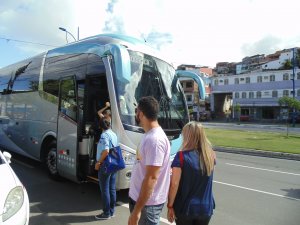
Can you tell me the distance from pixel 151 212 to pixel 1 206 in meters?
1.81

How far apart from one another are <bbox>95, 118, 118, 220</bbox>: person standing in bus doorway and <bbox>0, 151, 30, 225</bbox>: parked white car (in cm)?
155

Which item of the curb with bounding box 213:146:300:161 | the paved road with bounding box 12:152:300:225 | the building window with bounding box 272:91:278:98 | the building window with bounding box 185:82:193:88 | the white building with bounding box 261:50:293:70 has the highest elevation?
the white building with bounding box 261:50:293:70

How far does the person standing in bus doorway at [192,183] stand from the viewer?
324 centimetres

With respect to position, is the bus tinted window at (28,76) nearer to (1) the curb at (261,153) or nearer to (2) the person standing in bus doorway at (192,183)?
(2) the person standing in bus doorway at (192,183)

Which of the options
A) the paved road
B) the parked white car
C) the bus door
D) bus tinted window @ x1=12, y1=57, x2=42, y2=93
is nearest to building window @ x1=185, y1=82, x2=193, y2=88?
the paved road

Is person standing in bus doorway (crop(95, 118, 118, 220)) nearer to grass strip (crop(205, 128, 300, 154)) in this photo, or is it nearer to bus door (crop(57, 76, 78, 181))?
bus door (crop(57, 76, 78, 181))

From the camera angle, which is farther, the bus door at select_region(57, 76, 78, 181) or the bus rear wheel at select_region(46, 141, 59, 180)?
the bus rear wheel at select_region(46, 141, 59, 180)

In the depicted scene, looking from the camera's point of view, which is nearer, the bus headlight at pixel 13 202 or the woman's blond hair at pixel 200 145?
the woman's blond hair at pixel 200 145

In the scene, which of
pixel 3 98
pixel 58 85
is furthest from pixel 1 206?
pixel 3 98

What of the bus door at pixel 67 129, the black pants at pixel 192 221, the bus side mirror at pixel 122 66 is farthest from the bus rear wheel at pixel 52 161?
the black pants at pixel 192 221

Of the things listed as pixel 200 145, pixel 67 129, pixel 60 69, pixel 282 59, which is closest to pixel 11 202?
pixel 200 145

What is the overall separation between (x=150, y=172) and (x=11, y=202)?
196 cm

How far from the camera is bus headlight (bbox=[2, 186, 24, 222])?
388 centimetres

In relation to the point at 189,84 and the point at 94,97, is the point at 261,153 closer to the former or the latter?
the point at 94,97
